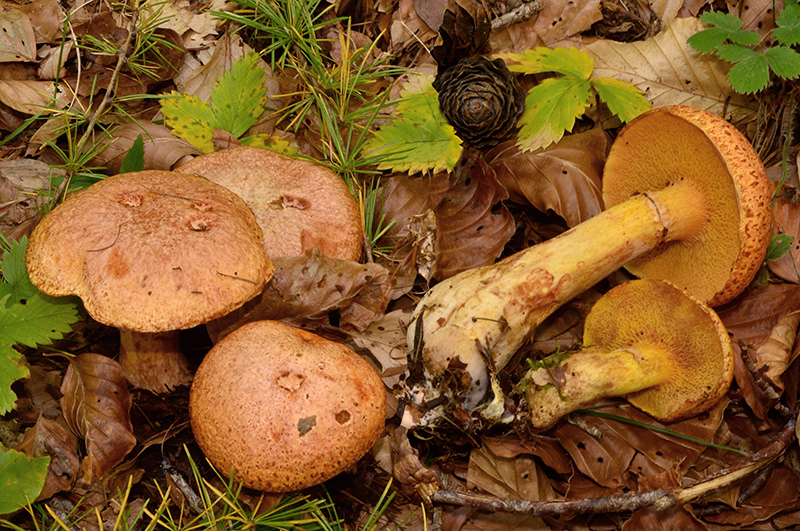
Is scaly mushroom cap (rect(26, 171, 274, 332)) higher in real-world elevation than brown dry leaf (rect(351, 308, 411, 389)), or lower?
higher

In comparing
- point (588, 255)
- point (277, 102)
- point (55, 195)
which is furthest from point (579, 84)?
point (55, 195)

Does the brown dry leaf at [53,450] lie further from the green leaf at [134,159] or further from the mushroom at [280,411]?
the green leaf at [134,159]

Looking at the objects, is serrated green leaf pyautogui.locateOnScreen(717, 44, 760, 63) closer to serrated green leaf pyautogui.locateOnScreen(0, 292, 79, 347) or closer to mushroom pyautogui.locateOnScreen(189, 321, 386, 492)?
mushroom pyautogui.locateOnScreen(189, 321, 386, 492)

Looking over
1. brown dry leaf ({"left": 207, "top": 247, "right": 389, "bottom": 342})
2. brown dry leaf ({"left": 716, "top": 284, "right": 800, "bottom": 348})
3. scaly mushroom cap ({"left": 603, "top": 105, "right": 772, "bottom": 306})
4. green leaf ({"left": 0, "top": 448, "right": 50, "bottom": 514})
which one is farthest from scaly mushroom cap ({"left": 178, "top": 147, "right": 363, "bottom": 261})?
brown dry leaf ({"left": 716, "top": 284, "right": 800, "bottom": 348})

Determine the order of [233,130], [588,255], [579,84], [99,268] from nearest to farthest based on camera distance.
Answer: [99,268], [588,255], [579,84], [233,130]

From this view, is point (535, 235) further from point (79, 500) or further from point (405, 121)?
point (79, 500)

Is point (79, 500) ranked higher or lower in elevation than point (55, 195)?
lower

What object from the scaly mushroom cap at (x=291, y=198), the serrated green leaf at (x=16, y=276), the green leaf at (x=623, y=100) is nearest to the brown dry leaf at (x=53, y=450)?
the serrated green leaf at (x=16, y=276)
